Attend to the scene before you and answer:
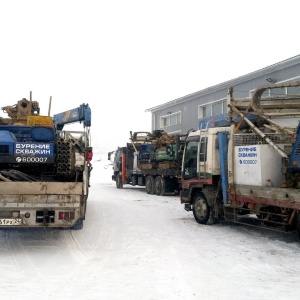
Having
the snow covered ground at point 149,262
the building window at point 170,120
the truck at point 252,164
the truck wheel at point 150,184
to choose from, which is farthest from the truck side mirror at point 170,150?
the building window at point 170,120

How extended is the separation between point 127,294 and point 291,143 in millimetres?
4951

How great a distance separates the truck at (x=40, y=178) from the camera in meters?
6.54

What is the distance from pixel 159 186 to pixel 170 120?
44.8 ft

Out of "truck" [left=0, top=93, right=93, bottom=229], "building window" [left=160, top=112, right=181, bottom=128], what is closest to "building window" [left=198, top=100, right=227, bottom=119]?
"building window" [left=160, top=112, right=181, bottom=128]

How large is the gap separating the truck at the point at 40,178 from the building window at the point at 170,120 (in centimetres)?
2204

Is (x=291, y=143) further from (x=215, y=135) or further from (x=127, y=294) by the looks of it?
(x=127, y=294)

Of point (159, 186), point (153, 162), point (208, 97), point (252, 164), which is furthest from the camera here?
point (208, 97)

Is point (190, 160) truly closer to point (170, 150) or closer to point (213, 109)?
point (170, 150)

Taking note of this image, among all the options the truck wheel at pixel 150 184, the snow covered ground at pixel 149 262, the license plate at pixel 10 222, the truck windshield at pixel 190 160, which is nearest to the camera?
the snow covered ground at pixel 149 262

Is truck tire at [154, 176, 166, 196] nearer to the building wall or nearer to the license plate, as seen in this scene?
the building wall

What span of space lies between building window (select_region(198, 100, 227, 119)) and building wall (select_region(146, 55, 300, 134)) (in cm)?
6

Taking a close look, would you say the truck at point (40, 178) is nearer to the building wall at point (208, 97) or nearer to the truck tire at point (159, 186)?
the truck tire at point (159, 186)

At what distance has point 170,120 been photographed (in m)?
32.4

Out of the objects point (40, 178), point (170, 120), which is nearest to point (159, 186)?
point (40, 178)
